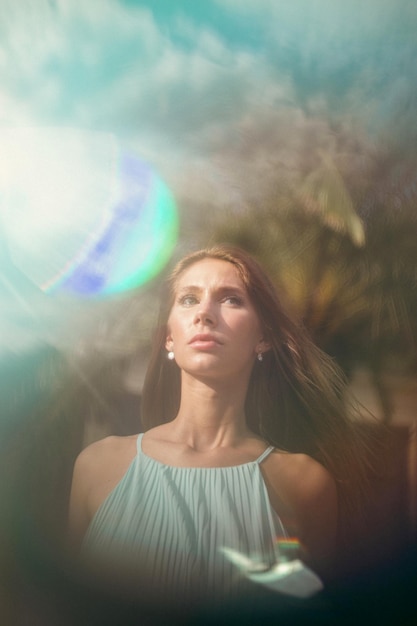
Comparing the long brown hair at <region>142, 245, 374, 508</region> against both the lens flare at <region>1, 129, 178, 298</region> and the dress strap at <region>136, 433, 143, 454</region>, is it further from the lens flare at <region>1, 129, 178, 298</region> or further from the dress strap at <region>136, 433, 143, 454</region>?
the lens flare at <region>1, 129, 178, 298</region>

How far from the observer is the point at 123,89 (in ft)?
14.1

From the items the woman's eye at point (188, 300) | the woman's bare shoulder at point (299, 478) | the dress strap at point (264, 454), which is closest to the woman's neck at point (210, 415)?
the dress strap at point (264, 454)

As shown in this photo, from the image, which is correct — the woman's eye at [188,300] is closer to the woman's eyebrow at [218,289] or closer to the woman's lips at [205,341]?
the woman's eyebrow at [218,289]

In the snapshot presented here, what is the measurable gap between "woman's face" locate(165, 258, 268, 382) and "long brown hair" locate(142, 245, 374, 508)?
44 millimetres

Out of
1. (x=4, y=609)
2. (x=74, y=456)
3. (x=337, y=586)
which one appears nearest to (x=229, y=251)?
(x=74, y=456)

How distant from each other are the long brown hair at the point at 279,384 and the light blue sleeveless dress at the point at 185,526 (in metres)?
0.21

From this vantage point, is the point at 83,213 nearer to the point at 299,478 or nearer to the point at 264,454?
the point at 264,454

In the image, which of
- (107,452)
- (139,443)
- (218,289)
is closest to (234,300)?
(218,289)

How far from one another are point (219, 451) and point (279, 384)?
1.68 feet

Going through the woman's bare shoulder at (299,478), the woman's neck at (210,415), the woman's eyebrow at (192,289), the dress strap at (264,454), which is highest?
the woman's eyebrow at (192,289)

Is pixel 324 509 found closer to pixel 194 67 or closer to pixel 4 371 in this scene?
pixel 4 371

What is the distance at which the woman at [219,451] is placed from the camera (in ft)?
12.4

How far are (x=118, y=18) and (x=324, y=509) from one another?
10.3 ft

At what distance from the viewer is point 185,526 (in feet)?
12.4
